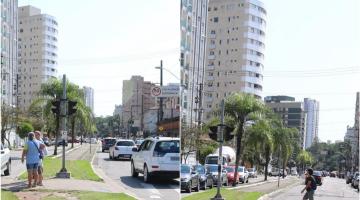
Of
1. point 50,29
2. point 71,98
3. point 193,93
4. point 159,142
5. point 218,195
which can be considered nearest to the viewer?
point 193,93

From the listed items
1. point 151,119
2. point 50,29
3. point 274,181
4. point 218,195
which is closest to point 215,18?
point 151,119

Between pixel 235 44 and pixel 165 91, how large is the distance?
101cm

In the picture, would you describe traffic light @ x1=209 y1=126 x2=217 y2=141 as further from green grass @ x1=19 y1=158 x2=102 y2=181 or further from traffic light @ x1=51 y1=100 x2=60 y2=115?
green grass @ x1=19 y1=158 x2=102 y2=181

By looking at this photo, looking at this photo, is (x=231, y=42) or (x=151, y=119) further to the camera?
(x=231, y=42)

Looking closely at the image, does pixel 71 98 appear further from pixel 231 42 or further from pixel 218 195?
pixel 218 195

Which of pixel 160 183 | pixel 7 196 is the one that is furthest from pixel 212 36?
pixel 7 196

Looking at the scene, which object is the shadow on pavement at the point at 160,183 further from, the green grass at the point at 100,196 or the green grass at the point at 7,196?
the green grass at the point at 7,196

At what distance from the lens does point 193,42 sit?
4555 millimetres

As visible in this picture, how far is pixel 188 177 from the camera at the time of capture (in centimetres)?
496

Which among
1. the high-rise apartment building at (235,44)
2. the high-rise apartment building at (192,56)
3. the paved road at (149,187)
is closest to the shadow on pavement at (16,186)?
the paved road at (149,187)

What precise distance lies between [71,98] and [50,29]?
977 millimetres

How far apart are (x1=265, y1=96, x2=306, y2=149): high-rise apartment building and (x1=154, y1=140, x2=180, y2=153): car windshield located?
114cm

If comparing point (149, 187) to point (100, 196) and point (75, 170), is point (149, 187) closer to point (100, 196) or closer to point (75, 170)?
point (100, 196)

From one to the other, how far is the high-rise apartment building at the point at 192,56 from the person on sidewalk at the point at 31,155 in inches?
134
